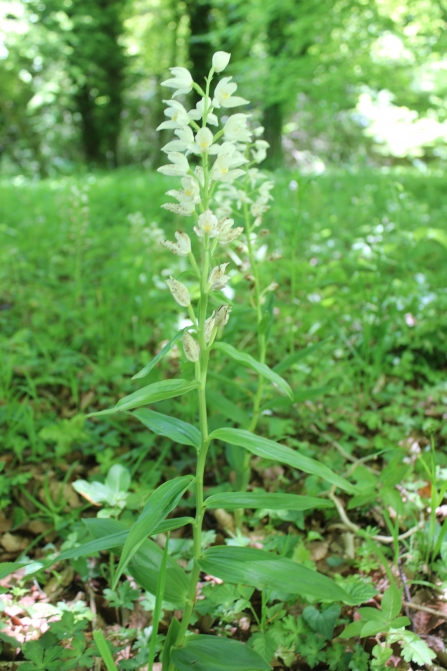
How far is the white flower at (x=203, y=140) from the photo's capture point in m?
0.94

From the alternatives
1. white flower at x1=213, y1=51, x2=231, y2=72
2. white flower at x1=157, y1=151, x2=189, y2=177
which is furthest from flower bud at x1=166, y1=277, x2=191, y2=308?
white flower at x1=213, y1=51, x2=231, y2=72

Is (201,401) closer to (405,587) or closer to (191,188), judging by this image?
(191,188)

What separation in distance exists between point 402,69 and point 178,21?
19.1 feet

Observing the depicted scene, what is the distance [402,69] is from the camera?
859 centimetres

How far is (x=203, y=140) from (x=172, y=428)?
59cm

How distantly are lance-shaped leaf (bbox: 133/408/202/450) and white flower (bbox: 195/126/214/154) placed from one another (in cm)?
55

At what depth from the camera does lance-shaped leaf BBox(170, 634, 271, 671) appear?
87 centimetres

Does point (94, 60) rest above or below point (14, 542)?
above

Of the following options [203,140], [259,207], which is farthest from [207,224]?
[259,207]

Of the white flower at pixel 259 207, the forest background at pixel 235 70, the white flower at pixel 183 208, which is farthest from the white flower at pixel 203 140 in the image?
the forest background at pixel 235 70

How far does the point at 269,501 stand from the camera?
0.90 m

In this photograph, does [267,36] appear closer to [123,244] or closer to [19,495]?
[123,244]

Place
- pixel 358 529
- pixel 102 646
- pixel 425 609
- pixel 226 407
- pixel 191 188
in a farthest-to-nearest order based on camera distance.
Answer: pixel 226 407 → pixel 358 529 → pixel 425 609 → pixel 191 188 → pixel 102 646

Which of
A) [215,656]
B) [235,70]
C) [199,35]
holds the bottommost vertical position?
[215,656]
